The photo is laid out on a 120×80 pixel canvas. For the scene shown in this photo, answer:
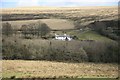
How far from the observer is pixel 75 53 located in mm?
19203

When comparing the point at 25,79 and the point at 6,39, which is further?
the point at 6,39

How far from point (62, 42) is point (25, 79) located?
9.33m

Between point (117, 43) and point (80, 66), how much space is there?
2.75m

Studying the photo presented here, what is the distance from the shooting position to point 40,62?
17.9 meters

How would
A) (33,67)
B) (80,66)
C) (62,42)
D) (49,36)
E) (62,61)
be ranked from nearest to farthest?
(33,67) < (80,66) < (62,61) < (62,42) < (49,36)

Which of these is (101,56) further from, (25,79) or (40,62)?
(25,79)

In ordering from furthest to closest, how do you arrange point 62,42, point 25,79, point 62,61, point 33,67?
point 62,42
point 62,61
point 33,67
point 25,79

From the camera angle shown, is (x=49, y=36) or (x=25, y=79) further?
(x=49, y=36)

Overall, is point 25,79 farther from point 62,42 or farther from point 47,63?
point 62,42

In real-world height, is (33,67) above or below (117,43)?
below

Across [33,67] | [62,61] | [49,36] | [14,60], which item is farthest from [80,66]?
[49,36]

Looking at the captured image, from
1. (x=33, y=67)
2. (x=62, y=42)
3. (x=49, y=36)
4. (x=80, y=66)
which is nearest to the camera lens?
(x=33, y=67)

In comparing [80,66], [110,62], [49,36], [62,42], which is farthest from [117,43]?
[49,36]

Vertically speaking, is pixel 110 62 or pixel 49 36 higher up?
pixel 49 36
